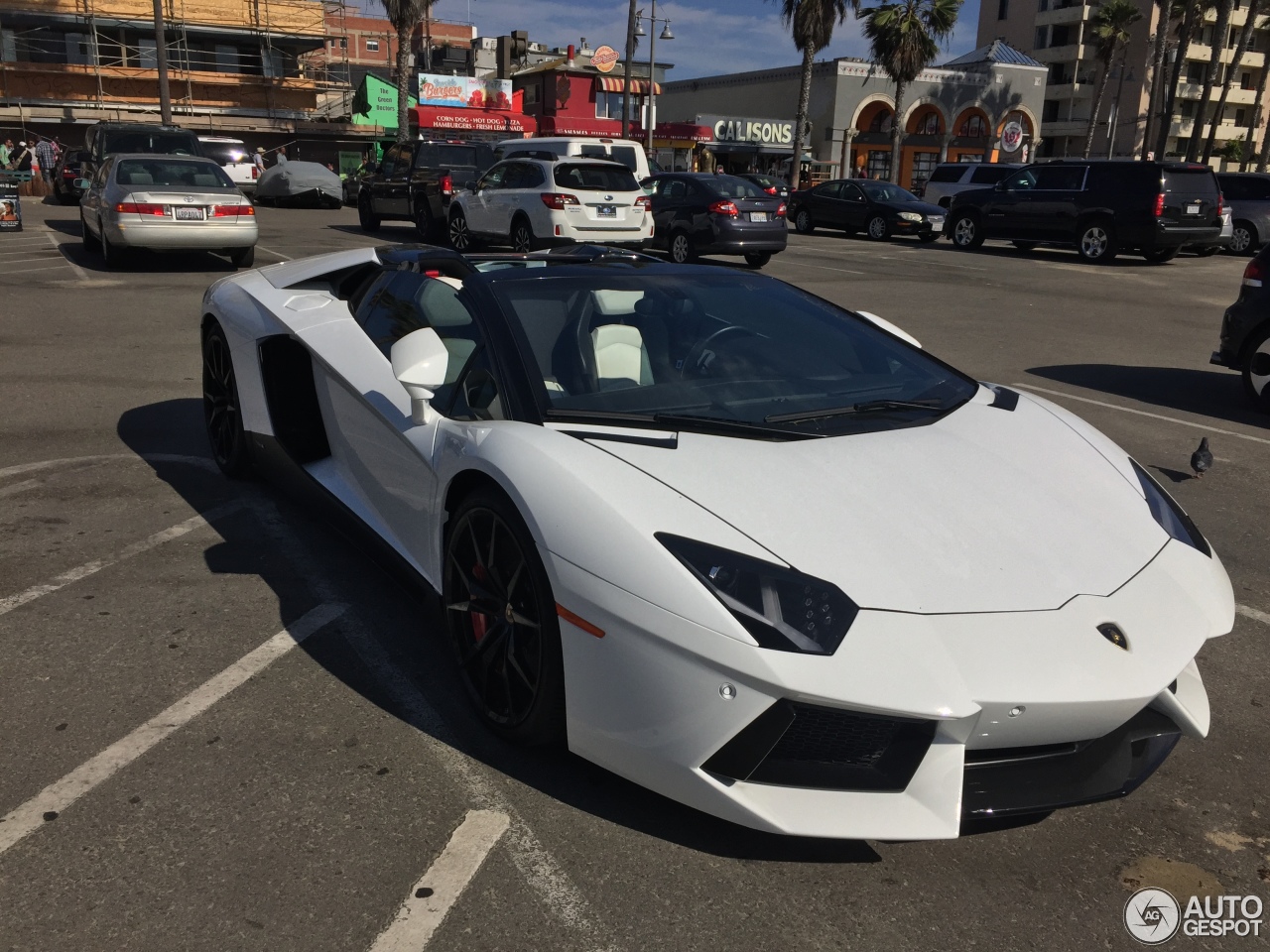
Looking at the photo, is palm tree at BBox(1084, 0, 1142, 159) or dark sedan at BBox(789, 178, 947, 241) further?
palm tree at BBox(1084, 0, 1142, 159)

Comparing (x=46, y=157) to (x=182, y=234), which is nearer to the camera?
(x=182, y=234)

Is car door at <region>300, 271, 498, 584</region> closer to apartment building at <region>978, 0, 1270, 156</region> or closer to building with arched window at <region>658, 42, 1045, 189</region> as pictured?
building with arched window at <region>658, 42, 1045, 189</region>

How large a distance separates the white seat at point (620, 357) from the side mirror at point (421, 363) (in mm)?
474

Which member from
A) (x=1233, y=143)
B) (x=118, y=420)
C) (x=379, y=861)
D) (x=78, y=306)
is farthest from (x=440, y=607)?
(x=1233, y=143)

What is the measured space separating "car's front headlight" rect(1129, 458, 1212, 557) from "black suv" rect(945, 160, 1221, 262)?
18.0 meters

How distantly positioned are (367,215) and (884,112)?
39206 millimetres

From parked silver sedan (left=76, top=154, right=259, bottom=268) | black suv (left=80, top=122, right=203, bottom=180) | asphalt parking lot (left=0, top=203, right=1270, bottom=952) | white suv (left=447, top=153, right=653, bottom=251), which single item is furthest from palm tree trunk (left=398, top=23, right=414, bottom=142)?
asphalt parking lot (left=0, top=203, right=1270, bottom=952)

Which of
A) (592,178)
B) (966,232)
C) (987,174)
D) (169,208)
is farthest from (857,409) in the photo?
(987,174)

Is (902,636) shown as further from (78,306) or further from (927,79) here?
(927,79)

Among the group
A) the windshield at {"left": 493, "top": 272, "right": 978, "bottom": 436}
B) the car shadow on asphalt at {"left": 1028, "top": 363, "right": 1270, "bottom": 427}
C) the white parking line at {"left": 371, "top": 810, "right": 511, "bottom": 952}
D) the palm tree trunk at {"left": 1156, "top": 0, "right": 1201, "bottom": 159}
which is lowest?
the car shadow on asphalt at {"left": 1028, "top": 363, "right": 1270, "bottom": 427}

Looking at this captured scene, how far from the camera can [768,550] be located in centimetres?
247

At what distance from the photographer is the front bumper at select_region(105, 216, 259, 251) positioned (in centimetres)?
1352

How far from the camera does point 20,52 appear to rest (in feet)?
145

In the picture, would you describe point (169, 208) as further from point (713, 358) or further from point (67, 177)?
point (67, 177)
